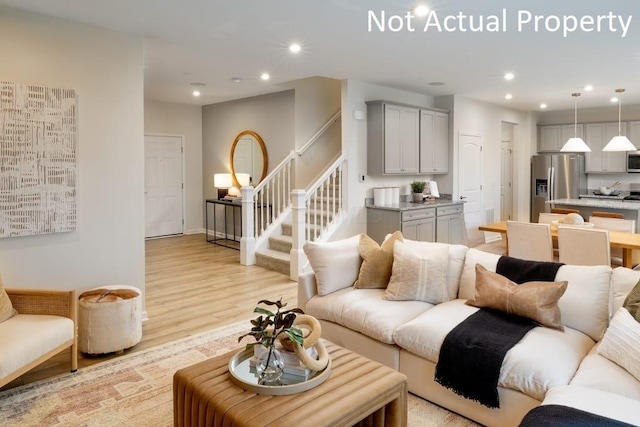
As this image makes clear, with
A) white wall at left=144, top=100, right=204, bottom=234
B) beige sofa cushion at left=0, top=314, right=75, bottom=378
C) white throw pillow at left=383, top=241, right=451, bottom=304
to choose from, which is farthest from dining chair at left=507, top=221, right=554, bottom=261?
white wall at left=144, top=100, right=204, bottom=234

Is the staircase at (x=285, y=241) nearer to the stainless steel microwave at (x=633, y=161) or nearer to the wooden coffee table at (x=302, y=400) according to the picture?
the wooden coffee table at (x=302, y=400)

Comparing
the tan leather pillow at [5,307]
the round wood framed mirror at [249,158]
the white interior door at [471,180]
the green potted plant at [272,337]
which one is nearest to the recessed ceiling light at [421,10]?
the green potted plant at [272,337]

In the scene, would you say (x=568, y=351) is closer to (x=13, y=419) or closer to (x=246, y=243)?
(x=13, y=419)

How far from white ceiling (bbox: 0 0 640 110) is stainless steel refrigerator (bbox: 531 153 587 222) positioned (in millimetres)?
1976

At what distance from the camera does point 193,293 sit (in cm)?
500

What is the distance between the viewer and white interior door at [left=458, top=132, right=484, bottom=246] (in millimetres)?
7484

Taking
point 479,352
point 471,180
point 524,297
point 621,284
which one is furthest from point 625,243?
point 471,180

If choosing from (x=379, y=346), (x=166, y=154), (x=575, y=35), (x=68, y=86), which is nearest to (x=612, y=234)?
(x=575, y=35)

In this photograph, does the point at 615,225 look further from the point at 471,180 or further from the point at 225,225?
the point at 225,225

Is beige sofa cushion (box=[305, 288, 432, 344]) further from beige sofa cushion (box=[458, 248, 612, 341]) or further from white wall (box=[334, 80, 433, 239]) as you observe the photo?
white wall (box=[334, 80, 433, 239])

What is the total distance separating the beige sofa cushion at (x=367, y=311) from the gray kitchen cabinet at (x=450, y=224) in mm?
3421

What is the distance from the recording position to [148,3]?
3.17m

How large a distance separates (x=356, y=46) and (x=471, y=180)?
4.30 meters

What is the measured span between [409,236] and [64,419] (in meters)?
4.45
